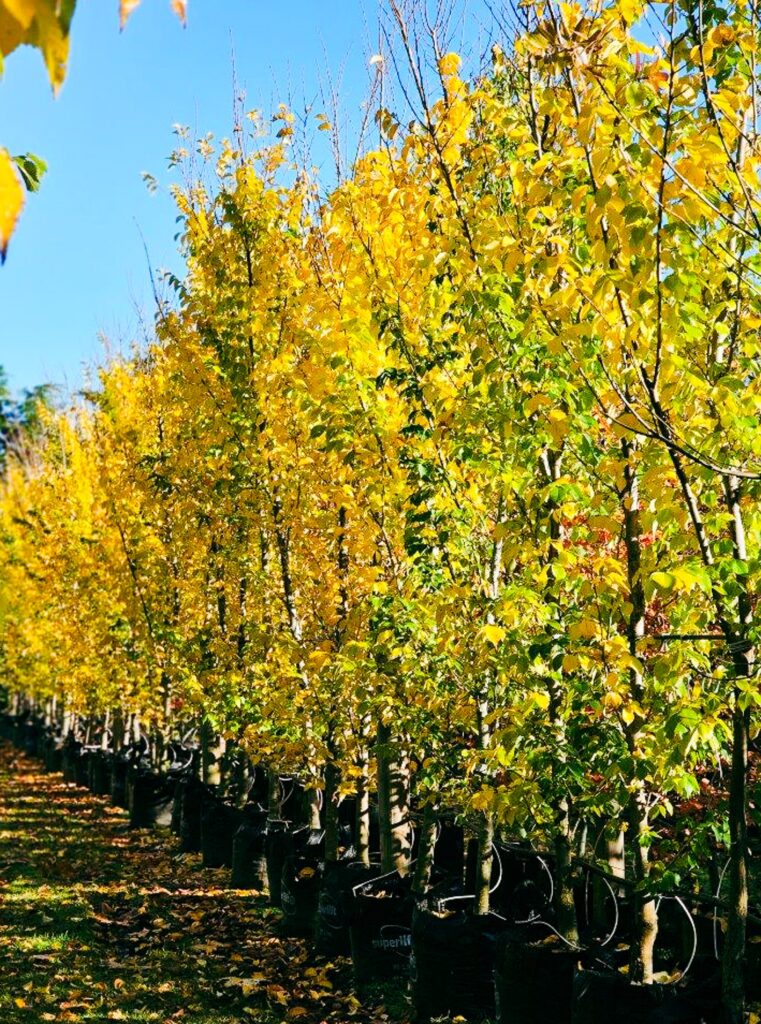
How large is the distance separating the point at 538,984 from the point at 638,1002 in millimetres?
830

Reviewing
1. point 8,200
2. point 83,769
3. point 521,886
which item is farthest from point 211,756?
point 8,200

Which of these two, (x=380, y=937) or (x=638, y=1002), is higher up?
(x=638, y=1002)

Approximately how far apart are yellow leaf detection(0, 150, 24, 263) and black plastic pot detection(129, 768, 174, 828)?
1293cm

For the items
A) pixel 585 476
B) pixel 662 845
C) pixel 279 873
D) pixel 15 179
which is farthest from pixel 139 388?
pixel 15 179

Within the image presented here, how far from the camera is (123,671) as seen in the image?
43.6ft

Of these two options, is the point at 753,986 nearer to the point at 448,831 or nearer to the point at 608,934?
the point at 608,934

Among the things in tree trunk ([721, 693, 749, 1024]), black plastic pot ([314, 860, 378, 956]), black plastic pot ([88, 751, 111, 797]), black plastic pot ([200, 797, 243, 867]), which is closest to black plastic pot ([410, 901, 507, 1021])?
black plastic pot ([314, 860, 378, 956])

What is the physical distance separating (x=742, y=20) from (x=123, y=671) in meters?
11.8

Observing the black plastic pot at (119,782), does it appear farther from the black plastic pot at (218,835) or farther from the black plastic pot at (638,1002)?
the black plastic pot at (638,1002)

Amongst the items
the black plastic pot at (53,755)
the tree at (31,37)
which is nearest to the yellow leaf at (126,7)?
the tree at (31,37)

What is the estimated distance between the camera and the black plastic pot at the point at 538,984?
475 cm

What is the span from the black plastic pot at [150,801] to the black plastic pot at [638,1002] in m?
9.71

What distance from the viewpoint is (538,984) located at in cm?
475

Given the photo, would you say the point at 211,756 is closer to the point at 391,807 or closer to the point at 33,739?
the point at 391,807
